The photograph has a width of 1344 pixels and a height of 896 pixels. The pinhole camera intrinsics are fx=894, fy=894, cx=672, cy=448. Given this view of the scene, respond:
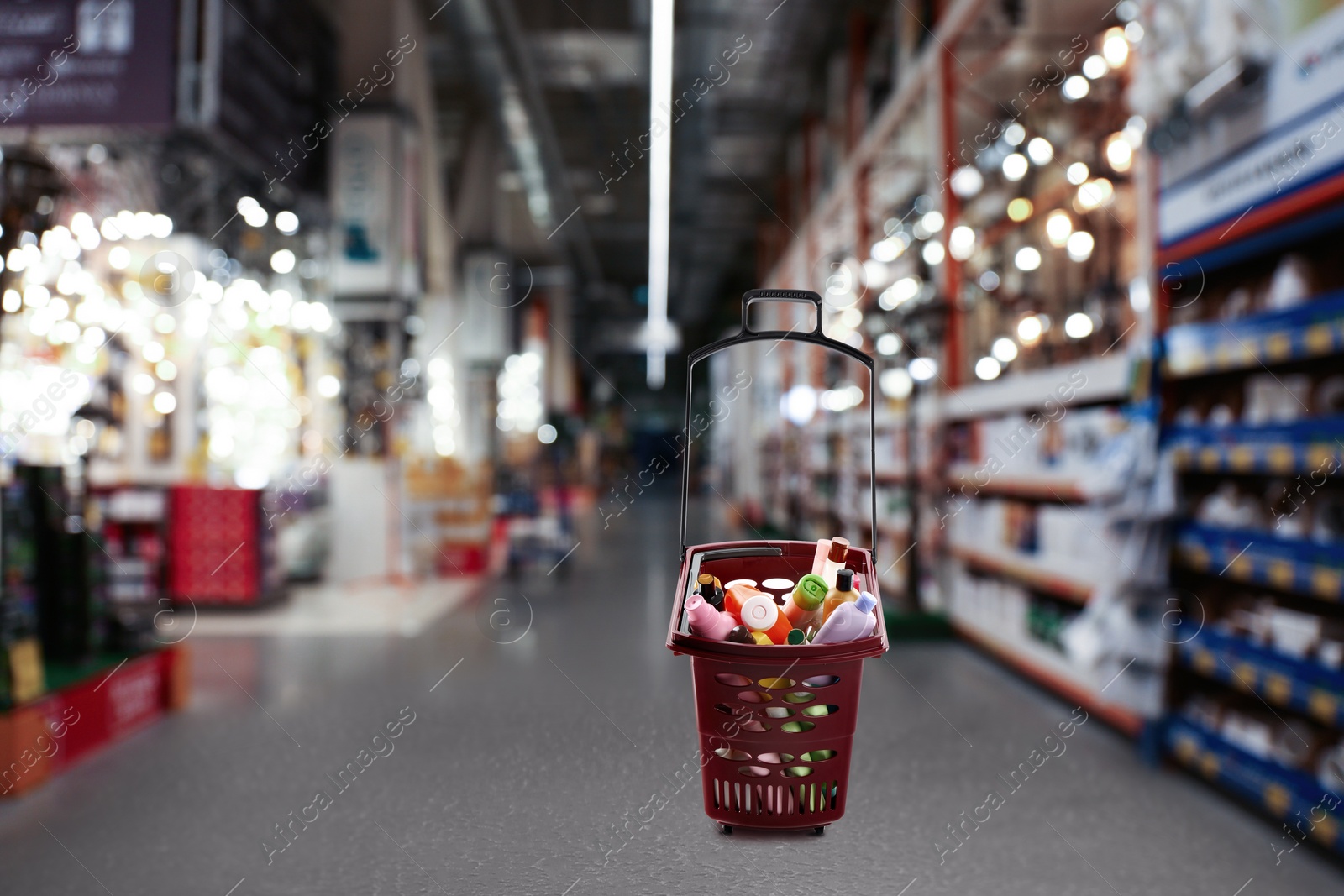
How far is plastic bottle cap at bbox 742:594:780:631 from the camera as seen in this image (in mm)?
692

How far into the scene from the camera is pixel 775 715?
0.70 metres

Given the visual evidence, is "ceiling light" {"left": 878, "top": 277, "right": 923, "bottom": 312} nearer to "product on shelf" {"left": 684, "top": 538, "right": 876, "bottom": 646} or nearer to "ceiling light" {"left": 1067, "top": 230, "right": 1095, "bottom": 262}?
"ceiling light" {"left": 1067, "top": 230, "right": 1095, "bottom": 262}

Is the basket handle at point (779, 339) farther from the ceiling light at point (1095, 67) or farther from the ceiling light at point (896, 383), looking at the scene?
the ceiling light at point (1095, 67)

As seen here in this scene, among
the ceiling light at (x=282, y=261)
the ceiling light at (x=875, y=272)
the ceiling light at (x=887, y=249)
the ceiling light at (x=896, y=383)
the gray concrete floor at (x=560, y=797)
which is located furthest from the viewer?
the ceiling light at (x=282, y=261)

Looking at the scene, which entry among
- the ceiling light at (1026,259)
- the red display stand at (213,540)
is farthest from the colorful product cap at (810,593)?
the red display stand at (213,540)

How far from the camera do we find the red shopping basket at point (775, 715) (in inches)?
26.5

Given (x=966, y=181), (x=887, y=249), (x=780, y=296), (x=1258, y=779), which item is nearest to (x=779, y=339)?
(x=780, y=296)

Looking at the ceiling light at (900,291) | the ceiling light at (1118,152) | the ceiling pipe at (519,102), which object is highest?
the ceiling pipe at (519,102)

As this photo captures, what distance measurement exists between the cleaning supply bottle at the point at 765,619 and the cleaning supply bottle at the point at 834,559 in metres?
0.07

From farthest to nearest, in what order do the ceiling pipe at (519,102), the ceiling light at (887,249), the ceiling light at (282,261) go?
the ceiling light at (282,261)
the ceiling pipe at (519,102)
the ceiling light at (887,249)

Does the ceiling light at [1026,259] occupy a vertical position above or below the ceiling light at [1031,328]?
above

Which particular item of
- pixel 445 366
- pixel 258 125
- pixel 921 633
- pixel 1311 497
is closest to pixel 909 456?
pixel 921 633

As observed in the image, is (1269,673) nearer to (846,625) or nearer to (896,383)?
(846,625)

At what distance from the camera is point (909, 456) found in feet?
21.2
